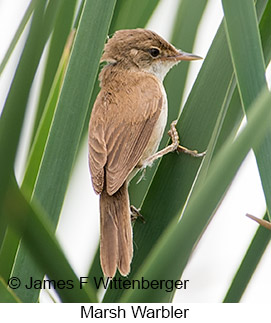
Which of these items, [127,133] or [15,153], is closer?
[15,153]

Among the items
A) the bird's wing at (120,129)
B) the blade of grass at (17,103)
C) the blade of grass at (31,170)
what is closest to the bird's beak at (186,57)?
the bird's wing at (120,129)

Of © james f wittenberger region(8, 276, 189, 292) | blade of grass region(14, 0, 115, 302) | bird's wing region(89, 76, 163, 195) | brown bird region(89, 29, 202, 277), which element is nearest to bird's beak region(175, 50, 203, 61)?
brown bird region(89, 29, 202, 277)

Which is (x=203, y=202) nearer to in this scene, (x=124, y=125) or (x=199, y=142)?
(x=199, y=142)

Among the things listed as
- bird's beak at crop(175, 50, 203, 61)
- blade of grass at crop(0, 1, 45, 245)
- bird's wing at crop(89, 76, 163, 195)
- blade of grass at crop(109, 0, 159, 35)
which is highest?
blade of grass at crop(109, 0, 159, 35)

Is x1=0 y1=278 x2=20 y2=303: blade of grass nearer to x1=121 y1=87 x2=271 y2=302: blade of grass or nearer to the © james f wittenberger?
the © james f wittenberger

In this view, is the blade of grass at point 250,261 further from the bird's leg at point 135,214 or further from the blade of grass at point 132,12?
the blade of grass at point 132,12

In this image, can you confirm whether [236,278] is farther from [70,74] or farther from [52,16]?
[52,16]

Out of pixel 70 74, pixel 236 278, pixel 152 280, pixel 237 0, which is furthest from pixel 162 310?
pixel 237 0
